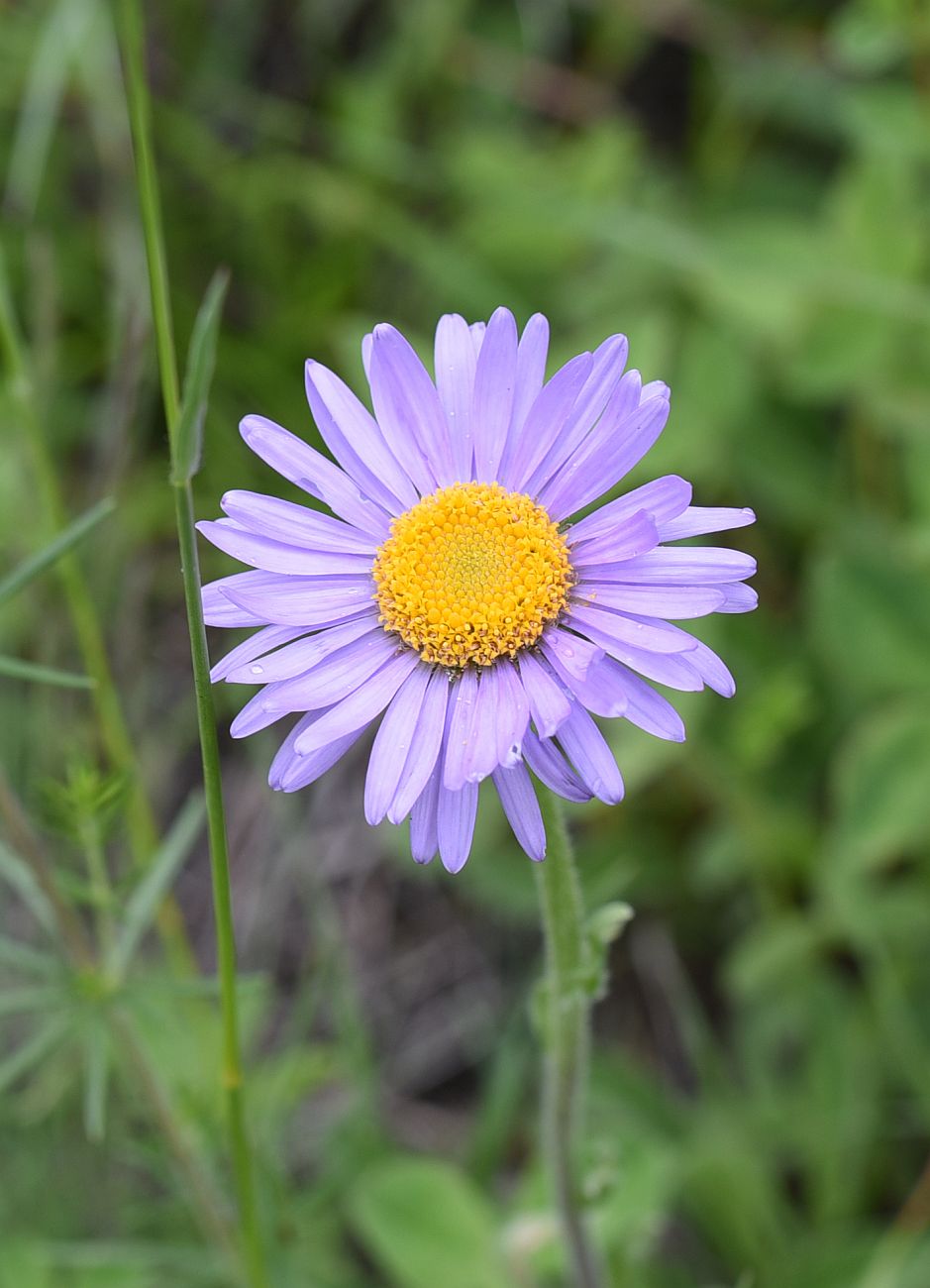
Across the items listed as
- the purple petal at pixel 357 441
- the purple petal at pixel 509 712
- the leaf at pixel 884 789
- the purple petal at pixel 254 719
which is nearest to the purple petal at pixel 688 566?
the purple petal at pixel 509 712

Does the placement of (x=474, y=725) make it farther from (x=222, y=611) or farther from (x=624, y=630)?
(x=222, y=611)

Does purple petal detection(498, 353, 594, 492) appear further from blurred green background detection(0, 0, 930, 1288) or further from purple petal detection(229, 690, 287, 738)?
blurred green background detection(0, 0, 930, 1288)

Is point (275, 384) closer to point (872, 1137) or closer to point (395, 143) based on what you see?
point (395, 143)

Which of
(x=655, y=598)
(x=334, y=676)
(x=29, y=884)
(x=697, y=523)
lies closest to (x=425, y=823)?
(x=334, y=676)

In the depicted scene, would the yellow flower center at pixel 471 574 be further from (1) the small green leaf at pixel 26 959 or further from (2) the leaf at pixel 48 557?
(1) the small green leaf at pixel 26 959

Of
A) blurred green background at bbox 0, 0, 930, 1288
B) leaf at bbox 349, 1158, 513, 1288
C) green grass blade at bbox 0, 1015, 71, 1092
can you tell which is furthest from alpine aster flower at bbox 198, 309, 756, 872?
leaf at bbox 349, 1158, 513, 1288

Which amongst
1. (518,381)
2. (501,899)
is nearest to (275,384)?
(501,899)
